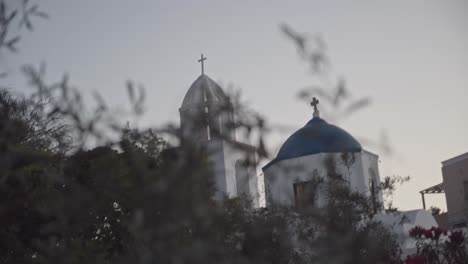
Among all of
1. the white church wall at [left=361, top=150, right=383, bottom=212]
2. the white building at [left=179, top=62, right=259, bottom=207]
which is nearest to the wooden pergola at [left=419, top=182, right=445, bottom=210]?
the white church wall at [left=361, top=150, right=383, bottom=212]

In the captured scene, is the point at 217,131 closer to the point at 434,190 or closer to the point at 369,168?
the point at 369,168

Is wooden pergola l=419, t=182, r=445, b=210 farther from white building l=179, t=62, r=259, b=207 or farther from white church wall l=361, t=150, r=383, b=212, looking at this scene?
white building l=179, t=62, r=259, b=207

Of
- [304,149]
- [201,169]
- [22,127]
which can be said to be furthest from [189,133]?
[304,149]

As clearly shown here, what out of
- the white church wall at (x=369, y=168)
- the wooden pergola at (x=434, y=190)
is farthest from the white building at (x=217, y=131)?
the wooden pergola at (x=434, y=190)

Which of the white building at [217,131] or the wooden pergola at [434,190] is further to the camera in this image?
the wooden pergola at [434,190]

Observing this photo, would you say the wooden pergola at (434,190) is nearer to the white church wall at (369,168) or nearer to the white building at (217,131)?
the white church wall at (369,168)

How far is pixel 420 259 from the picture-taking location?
6.39 metres

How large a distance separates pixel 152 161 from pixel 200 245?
2.88 feet

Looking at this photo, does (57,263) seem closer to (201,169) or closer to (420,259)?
(201,169)

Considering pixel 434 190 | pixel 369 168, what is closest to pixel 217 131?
pixel 369 168

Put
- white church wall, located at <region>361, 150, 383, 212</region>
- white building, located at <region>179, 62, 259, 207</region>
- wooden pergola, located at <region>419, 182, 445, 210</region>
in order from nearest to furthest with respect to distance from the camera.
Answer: white building, located at <region>179, 62, 259, 207</region> → white church wall, located at <region>361, 150, 383, 212</region> → wooden pergola, located at <region>419, 182, 445, 210</region>

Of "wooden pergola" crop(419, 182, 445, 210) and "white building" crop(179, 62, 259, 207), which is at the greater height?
"wooden pergola" crop(419, 182, 445, 210)

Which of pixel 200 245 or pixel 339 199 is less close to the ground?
pixel 339 199

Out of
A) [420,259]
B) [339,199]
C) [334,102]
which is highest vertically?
[334,102]
